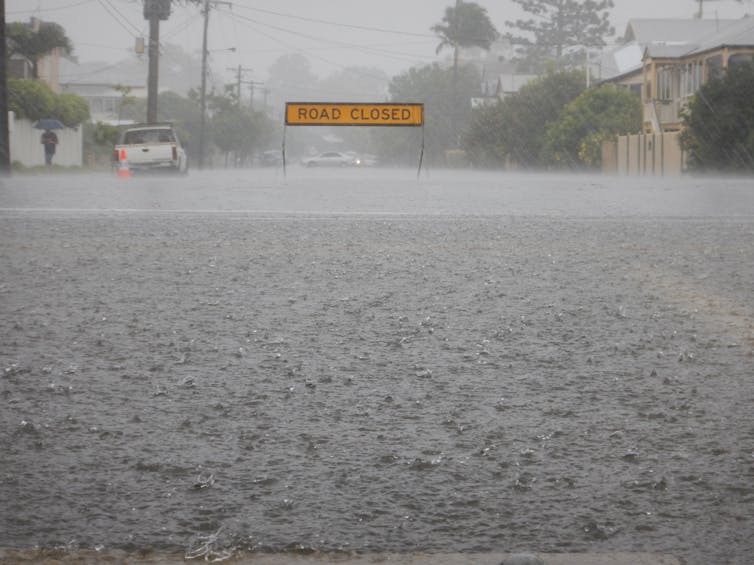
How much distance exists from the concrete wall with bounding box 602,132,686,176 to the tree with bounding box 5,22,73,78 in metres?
25.9

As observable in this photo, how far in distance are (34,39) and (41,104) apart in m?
4.56

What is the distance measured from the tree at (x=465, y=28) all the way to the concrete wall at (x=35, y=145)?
51291 mm

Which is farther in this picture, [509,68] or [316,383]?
[509,68]

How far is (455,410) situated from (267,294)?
7.73 ft

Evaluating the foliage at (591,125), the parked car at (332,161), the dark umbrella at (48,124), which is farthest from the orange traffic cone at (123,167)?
the parked car at (332,161)

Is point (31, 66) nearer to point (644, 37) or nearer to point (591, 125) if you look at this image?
point (591, 125)

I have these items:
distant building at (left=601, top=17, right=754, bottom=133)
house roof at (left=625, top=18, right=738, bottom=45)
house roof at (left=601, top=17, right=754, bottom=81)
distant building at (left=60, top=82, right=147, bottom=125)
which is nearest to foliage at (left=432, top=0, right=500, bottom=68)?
house roof at (left=601, top=17, right=754, bottom=81)

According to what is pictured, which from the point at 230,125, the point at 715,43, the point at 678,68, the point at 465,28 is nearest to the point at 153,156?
the point at 715,43

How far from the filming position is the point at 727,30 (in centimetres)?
5253

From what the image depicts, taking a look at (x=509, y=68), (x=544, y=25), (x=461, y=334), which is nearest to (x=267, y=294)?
(x=461, y=334)

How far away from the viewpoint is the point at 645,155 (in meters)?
45.8

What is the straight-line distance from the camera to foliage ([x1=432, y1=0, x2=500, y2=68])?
103 m

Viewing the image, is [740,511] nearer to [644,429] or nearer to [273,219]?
[644,429]

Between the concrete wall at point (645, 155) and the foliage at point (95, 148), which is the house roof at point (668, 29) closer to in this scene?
the concrete wall at point (645, 155)
